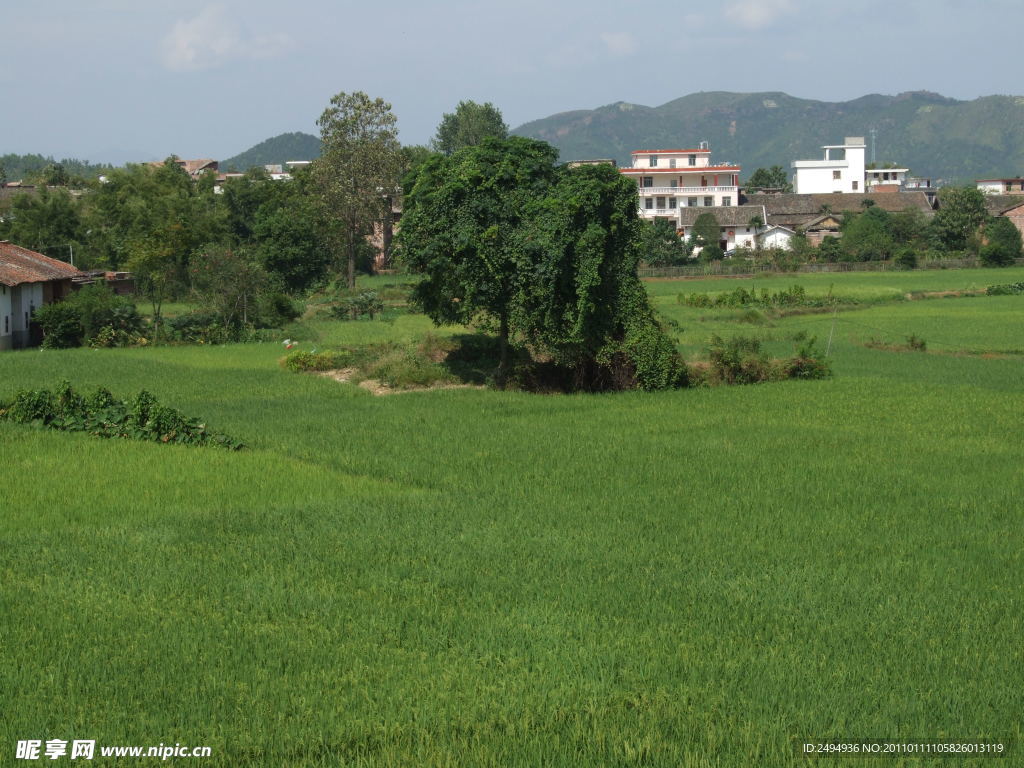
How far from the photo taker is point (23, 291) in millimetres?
36594

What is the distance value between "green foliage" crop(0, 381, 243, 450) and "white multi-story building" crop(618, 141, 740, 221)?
7209 centimetres

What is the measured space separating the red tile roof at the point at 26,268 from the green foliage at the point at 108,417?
48.3ft

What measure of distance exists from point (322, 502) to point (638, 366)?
1146 centimetres

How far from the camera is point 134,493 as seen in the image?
48.6ft

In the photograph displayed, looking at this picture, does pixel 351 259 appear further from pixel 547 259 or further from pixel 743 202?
pixel 743 202

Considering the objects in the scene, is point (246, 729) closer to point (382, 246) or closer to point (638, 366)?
point (638, 366)

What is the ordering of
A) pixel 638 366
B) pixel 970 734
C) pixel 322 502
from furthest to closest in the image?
pixel 638 366 → pixel 322 502 → pixel 970 734

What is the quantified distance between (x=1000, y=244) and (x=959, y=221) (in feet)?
27.1

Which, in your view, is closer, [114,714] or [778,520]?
[114,714]

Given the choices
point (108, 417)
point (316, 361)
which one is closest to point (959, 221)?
point (316, 361)

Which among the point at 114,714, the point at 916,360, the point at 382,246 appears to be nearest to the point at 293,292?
the point at 382,246

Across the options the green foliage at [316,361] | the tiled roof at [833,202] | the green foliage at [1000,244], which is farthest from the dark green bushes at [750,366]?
the tiled roof at [833,202]

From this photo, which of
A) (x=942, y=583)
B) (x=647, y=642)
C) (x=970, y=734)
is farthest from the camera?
(x=942, y=583)

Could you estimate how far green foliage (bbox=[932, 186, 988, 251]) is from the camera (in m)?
76.1
